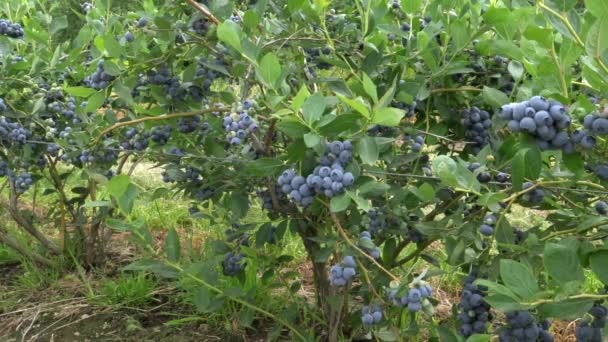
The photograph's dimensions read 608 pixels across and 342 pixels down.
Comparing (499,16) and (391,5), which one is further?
(391,5)

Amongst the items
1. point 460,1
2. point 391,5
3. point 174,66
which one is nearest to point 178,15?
point 174,66

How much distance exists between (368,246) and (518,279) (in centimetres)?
40

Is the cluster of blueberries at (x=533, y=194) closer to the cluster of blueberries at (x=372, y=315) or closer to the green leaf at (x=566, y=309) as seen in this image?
the green leaf at (x=566, y=309)

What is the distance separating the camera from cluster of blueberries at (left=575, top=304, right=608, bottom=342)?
1.22 m

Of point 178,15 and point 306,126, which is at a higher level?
point 178,15

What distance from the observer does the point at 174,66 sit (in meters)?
1.73

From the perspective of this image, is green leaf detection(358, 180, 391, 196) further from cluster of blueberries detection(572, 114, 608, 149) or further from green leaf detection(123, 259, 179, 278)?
green leaf detection(123, 259, 179, 278)

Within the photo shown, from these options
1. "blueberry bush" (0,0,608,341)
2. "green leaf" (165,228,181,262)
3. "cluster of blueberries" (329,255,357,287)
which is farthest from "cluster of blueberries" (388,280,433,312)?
"green leaf" (165,228,181,262)

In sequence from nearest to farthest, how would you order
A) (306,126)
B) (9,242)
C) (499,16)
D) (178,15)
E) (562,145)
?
(562,145)
(306,126)
(499,16)
(178,15)
(9,242)

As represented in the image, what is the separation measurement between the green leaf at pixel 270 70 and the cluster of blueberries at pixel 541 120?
448 mm

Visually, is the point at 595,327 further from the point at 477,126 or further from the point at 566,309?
the point at 477,126

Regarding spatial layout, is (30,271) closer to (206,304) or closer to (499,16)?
(206,304)

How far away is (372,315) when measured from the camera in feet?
4.57

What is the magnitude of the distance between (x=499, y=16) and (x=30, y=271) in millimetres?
2346
